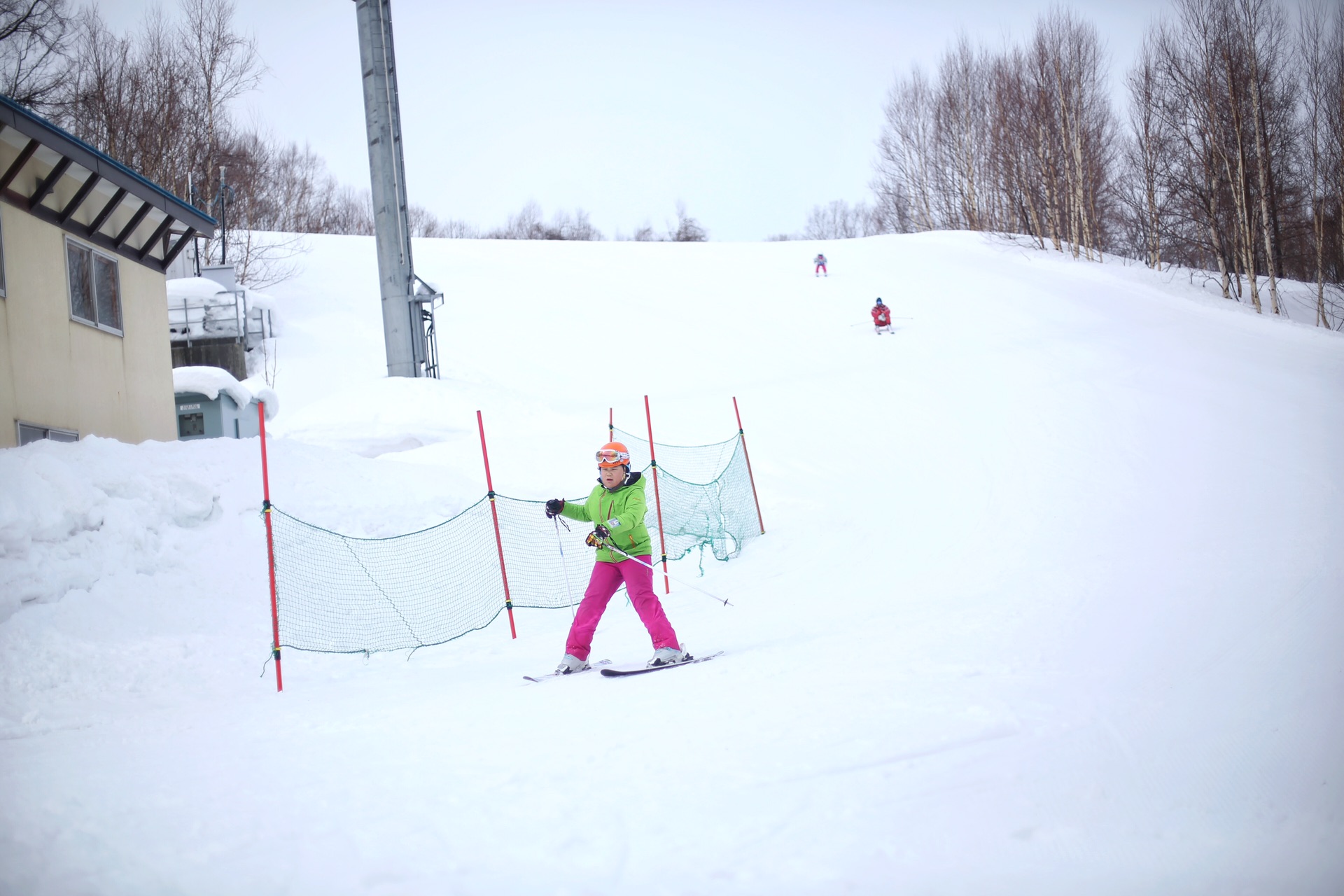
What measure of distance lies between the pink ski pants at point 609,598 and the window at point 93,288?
27.8 feet

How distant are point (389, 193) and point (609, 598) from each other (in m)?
16.0

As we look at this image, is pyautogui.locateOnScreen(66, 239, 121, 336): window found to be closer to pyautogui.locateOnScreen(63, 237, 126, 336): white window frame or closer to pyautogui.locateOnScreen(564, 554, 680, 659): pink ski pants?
pyautogui.locateOnScreen(63, 237, 126, 336): white window frame

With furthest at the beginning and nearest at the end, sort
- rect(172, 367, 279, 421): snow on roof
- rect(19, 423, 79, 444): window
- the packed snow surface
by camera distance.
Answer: rect(172, 367, 279, 421): snow on roof, rect(19, 423, 79, 444): window, the packed snow surface

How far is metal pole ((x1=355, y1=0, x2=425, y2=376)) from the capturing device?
19156 mm

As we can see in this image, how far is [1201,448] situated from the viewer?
12.2m

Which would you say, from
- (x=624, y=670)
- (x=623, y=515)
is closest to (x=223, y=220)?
(x=623, y=515)

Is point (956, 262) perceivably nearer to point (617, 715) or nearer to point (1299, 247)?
point (1299, 247)

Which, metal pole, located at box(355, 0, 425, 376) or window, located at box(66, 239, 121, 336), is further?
metal pole, located at box(355, 0, 425, 376)

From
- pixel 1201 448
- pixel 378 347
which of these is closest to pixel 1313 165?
pixel 1201 448

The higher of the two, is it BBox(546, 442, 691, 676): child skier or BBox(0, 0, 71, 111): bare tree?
BBox(0, 0, 71, 111): bare tree

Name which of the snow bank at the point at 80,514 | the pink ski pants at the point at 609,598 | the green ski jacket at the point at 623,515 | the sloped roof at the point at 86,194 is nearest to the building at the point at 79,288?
the sloped roof at the point at 86,194

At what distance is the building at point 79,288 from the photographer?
371 inches

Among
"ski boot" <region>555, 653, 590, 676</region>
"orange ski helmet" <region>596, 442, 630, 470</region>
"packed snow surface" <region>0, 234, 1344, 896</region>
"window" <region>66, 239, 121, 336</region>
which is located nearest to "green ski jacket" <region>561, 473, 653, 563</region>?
"orange ski helmet" <region>596, 442, 630, 470</region>

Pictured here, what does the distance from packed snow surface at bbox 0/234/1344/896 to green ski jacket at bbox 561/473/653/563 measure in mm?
977
